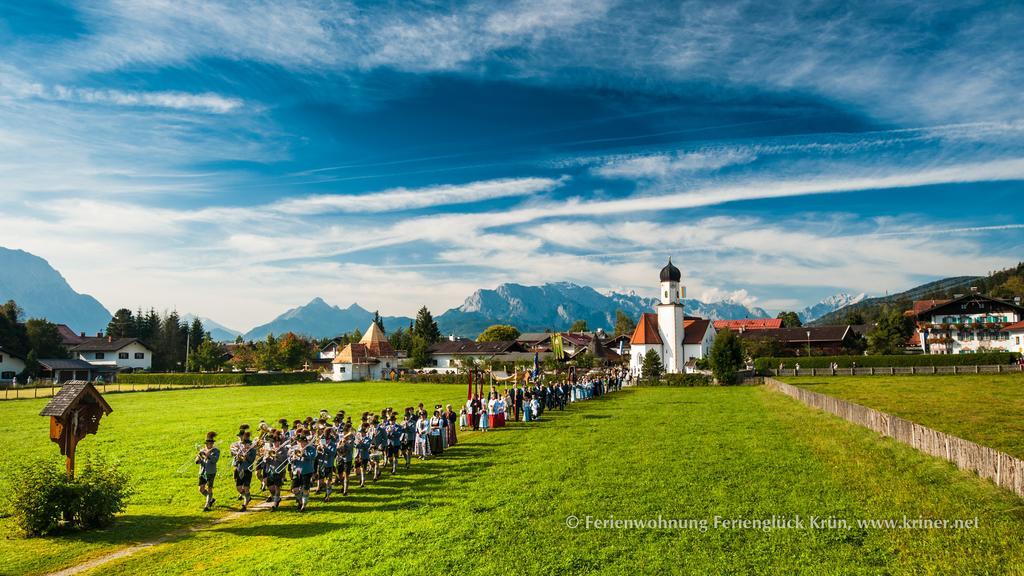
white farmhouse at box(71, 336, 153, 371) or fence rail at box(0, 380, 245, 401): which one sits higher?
white farmhouse at box(71, 336, 153, 371)

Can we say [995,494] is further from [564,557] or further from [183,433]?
[183,433]

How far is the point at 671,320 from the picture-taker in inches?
3597

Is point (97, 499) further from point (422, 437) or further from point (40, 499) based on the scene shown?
point (422, 437)

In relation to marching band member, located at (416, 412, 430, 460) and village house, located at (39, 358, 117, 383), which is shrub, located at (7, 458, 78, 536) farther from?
village house, located at (39, 358, 117, 383)

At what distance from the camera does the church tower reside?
91188 mm

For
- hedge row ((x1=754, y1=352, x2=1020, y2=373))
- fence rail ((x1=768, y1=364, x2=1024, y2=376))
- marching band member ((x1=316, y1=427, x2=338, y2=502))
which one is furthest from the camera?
hedge row ((x1=754, y1=352, x2=1020, y2=373))

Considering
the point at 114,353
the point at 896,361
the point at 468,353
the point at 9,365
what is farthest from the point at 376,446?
the point at 114,353

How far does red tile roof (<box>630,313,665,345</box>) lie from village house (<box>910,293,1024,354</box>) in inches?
1403

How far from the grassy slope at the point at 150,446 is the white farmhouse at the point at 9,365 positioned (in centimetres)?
3434

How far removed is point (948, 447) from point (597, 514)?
36.2ft

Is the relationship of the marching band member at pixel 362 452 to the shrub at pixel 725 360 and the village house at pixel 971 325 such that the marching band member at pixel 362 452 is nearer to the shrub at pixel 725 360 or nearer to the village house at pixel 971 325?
the shrub at pixel 725 360

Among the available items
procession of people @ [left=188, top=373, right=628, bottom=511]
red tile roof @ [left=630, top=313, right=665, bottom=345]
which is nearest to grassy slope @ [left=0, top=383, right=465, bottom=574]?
procession of people @ [left=188, top=373, right=628, bottom=511]

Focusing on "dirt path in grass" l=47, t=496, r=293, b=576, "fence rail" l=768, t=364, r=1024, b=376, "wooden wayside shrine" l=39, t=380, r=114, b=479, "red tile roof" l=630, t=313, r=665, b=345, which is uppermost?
"red tile roof" l=630, t=313, r=665, b=345

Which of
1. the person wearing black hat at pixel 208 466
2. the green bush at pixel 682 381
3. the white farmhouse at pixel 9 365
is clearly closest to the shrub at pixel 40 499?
the person wearing black hat at pixel 208 466
